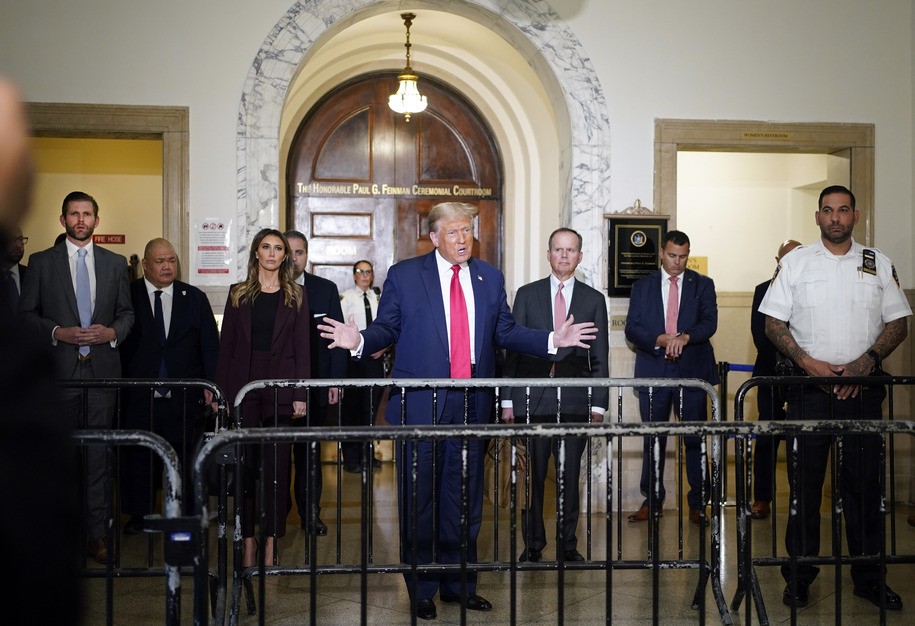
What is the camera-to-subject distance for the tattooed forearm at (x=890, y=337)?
5.30 m

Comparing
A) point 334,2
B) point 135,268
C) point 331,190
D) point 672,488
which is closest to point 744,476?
point 672,488

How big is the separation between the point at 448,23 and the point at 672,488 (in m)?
5.21

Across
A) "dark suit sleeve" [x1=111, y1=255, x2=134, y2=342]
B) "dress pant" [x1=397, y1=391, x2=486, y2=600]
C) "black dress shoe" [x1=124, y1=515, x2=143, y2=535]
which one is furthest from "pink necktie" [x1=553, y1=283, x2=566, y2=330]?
"black dress shoe" [x1=124, y1=515, x2=143, y2=535]

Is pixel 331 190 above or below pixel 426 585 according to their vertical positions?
above

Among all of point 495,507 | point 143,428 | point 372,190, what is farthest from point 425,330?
point 372,190

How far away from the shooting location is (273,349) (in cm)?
557

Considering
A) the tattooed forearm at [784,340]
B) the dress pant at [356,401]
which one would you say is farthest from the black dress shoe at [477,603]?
the dress pant at [356,401]

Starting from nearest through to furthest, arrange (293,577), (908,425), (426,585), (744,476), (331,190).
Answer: (908,425) → (744,476) → (426,585) → (293,577) → (331,190)

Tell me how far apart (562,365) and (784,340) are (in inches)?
53.6

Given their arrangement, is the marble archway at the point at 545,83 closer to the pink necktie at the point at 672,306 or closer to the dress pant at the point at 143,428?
the pink necktie at the point at 672,306

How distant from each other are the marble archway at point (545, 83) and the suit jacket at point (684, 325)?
0.76 metres

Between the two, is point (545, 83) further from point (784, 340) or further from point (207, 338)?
point (784, 340)

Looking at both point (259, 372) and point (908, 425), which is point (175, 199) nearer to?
point (259, 372)

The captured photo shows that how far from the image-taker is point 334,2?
760 centimetres
